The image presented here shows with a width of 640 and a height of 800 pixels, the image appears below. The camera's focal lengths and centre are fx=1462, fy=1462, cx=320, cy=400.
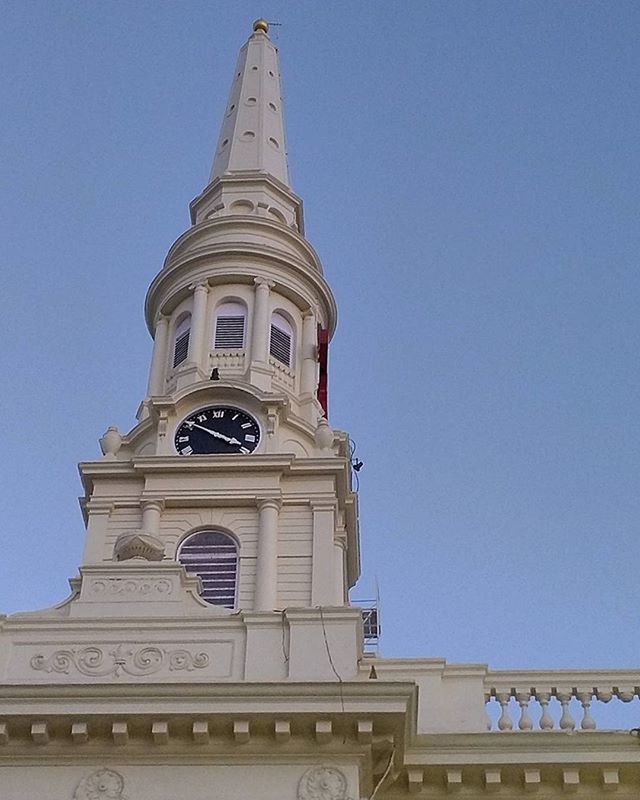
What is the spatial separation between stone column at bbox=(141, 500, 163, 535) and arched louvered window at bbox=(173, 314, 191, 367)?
4.55 metres

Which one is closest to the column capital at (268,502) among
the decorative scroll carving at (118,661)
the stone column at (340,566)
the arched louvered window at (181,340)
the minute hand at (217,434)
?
the stone column at (340,566)

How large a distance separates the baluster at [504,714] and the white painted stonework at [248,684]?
0.04m

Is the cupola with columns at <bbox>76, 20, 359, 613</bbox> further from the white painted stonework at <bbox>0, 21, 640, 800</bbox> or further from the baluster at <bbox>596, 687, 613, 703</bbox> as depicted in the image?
the baluster at <bbox>596, 687, 613, 703</bbox>

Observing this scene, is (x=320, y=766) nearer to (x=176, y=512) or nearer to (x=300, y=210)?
(x=176, y=512)

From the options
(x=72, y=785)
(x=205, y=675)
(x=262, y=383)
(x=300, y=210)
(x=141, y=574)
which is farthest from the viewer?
(x=300, y=210)

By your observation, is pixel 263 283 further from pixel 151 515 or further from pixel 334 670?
pixel 334 670

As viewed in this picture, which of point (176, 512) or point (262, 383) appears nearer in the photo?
point (176, 512)

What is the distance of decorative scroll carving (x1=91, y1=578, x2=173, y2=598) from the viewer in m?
22.1

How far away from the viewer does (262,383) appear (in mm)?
29406

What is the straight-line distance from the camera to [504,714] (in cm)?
2103

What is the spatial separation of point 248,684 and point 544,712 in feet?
15.1

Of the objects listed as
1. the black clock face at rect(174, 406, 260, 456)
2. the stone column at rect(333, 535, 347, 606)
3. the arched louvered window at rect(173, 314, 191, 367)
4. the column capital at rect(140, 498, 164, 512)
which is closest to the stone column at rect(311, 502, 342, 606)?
the stone column at rect(333, 535, 347, 606)

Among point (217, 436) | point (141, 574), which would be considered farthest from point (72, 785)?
point (217, 436)

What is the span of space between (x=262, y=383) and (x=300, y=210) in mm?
7499
